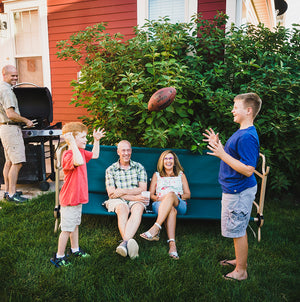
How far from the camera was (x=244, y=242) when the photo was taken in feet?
7.68

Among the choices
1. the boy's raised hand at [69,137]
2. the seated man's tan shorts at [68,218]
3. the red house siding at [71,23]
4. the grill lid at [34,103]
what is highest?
the red house siding at [71,23]

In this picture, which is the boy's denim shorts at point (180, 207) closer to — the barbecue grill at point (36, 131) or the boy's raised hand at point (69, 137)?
the boy's raised hand at point (69, 137)

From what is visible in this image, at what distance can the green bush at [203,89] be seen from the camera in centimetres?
395

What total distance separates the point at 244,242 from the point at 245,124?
3.27 feet

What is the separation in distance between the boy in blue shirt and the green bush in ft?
4.55

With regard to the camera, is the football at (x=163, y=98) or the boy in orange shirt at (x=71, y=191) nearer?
the boy in orange shirt at (x=71, y=191)

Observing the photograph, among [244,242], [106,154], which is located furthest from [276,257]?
[106,154]

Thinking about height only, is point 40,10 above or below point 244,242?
above

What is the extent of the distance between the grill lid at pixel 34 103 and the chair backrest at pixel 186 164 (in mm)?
1708

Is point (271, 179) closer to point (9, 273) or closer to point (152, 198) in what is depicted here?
point (152, 198)

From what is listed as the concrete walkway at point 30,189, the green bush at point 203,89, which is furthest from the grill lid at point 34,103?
the concrete walkway at point 30,189

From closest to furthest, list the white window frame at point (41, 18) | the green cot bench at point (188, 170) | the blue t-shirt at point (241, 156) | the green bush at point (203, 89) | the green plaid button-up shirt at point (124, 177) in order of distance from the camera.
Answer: the blue t-shirt at point (241, 156) < the green plaid button-up shirt at point (124, 177) < the green cot bench at point (188, 170) < the green bush at point (203, 89) < the white window frame at point (41, 18)

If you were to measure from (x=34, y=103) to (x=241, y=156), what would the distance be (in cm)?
421

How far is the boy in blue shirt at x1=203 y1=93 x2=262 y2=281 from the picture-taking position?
7.07ft
